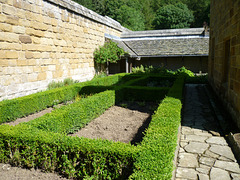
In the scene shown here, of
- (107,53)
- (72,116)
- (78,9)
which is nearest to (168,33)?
(107,53)

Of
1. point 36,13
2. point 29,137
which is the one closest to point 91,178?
point 29,137

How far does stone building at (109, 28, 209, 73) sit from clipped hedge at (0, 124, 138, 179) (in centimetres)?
1402

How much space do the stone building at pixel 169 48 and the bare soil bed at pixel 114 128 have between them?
415 inches

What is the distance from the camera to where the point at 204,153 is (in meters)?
3.85

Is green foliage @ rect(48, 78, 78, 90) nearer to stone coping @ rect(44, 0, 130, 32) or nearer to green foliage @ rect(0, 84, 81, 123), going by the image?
green foliage @ rect(0, 84, 81, 123)

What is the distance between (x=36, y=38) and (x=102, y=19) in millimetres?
7241

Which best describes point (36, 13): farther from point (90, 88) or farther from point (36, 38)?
point (90, 88)

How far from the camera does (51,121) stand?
4.19 metres

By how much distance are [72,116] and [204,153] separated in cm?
302

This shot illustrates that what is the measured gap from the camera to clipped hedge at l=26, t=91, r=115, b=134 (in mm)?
4117

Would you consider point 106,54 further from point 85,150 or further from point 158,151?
point 158,151

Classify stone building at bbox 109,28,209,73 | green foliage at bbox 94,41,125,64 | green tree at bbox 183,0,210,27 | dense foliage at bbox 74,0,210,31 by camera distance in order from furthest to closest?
dense foliage at bbox 74,0,210,31 < green tree at bbox 183,0,210,27 < stone building at bbox 109,28,209,73 < green foliage at bbox 94,41,125,64

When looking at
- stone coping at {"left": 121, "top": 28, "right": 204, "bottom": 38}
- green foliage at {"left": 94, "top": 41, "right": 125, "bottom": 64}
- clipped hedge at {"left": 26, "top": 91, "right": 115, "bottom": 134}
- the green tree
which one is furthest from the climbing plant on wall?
the green tree

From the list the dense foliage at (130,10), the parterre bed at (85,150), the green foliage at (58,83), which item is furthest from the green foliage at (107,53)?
the dense foliage at (130,10)
